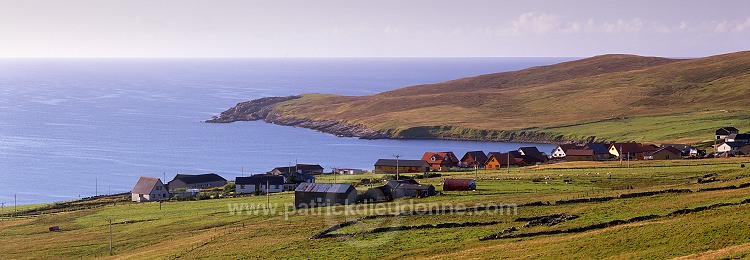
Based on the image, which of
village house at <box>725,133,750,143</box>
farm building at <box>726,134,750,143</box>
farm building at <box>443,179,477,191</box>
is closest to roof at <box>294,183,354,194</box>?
farm building at <box>443,179,477,191</box>

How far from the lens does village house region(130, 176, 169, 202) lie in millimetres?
81312

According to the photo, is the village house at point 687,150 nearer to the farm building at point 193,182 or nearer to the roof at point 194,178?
the farm building at point 193,182

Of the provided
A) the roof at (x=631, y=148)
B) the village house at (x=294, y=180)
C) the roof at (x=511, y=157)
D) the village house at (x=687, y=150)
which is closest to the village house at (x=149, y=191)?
the village house at (x=294, y=180)

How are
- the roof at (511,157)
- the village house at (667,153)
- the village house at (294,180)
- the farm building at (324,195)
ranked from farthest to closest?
the roof at (511,157) < the village house at (667,153) < the village house at (294,180) < the farm building at (324,195)

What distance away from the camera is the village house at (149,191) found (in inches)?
3201

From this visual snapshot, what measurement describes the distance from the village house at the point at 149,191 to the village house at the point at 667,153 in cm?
5529

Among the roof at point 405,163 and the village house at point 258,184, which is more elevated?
the roof at point 405,163

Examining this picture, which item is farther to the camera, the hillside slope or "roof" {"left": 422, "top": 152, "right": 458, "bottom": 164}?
the hillside slope

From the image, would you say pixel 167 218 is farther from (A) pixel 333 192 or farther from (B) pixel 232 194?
(B) pixel 232 194

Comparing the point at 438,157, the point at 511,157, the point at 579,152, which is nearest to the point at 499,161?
the point at 511,157

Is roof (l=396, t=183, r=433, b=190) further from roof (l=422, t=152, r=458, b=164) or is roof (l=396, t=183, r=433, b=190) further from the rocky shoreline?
the rocky shoreline

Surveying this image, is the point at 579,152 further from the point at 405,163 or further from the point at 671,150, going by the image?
the point at 405,163

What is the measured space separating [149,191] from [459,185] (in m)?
33.2

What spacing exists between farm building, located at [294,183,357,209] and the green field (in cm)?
181
